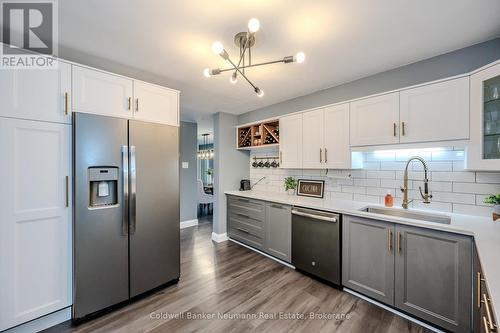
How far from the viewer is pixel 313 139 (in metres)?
2.96

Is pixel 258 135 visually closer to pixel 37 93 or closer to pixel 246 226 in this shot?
pixel 246 226

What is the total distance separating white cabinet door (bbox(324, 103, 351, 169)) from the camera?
8.59ft

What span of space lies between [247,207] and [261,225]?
1.27ft

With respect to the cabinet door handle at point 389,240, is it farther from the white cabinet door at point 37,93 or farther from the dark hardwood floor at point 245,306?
the white cabinet door at point 37,93

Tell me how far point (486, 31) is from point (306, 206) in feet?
7.30

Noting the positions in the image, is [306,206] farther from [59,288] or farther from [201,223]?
[201,223]

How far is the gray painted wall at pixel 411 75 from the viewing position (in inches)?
74.9

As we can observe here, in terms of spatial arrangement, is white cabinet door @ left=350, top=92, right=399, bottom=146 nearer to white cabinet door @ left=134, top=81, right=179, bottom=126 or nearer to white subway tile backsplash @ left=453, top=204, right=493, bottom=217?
white subway tile backsplash @ left=453, top=204, right=493, bottom=217

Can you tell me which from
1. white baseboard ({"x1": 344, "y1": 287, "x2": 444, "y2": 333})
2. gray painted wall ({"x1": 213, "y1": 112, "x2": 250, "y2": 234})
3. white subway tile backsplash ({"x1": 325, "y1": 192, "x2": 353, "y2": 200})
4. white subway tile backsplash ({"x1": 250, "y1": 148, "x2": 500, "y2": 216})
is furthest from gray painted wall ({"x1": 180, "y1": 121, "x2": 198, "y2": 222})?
white baseboard ({"x1": 344, "y1": 287, "x2": 444, "y2": 333})

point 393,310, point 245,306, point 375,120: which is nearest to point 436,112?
point 375,120

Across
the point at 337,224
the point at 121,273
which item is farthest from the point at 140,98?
the point at 337,224

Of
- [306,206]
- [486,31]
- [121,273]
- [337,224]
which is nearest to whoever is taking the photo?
[486,31]

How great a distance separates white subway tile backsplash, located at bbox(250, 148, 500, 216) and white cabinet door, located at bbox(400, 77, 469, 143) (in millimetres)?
328

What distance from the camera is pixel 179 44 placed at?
6.23ft
